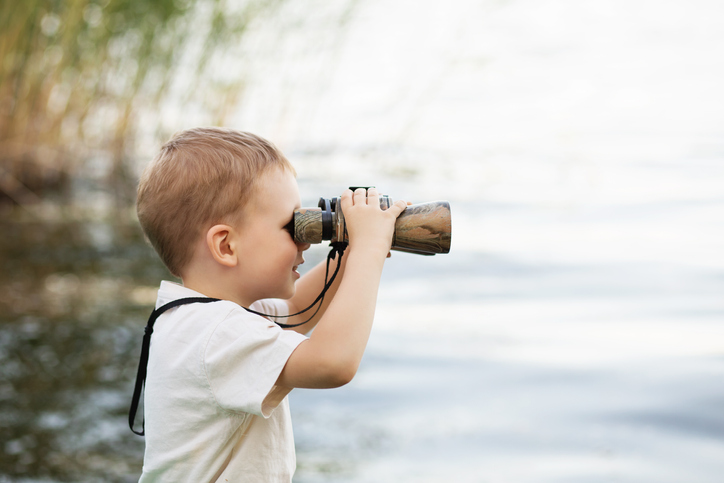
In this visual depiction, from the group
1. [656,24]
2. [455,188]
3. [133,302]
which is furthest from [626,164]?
[133,302]

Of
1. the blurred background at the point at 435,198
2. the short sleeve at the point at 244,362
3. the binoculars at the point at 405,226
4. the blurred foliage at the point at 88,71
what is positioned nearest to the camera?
the short sleeve at the point at 244,362

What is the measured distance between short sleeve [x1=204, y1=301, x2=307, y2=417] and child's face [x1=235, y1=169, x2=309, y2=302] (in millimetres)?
143

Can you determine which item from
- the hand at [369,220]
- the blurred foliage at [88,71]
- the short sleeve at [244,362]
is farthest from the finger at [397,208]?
the blurred foliage at [88,71]

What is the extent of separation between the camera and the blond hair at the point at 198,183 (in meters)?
1.35

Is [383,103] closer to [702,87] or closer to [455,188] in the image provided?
[455,188]

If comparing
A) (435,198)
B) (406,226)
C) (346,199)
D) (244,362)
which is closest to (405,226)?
(406,226)

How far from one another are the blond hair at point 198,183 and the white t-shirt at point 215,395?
102 millimetres

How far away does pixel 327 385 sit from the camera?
1.27 meters

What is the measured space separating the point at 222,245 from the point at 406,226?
0.31 metres

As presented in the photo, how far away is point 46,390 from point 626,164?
5.65m

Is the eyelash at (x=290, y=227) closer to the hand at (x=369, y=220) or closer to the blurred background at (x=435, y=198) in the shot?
the hand at (x=369, y=220)

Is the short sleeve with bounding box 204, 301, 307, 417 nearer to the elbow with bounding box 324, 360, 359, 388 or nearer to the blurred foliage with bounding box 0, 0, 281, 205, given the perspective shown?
the elbow with bounding box 324, 360, 359, 388

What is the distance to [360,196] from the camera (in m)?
1.36

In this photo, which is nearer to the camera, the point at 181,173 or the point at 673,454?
the point at 181,173
